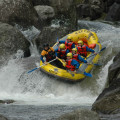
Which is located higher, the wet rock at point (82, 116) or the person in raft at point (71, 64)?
the wet rock at point (82, 116)

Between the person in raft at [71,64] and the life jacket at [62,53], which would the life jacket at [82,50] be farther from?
the person in raft at [71,64]

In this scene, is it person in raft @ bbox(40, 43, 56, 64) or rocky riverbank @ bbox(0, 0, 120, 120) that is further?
rocky riverbank @ bbox(0, 0, 120, 120)

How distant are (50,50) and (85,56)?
1.40m

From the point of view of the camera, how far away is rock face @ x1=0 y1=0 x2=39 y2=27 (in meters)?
13.4

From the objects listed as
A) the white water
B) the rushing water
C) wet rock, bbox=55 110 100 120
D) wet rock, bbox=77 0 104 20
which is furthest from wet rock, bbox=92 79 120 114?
wet rock, bbox=77 0 104 20

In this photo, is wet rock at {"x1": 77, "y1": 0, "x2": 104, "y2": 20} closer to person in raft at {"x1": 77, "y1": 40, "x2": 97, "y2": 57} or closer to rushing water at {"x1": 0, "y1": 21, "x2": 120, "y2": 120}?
rushing water at {"x1": 0, "y1": 21, "x2": 120, "y2": 120}

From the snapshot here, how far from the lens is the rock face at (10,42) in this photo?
11297 millimetres

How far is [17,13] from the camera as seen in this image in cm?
1360

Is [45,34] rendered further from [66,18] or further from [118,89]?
[118,89]

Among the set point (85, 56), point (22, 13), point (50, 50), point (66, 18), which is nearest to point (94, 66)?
point (85, 56)

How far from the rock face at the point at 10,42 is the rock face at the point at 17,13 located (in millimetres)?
1627

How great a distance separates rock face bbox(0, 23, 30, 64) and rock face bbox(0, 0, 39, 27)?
1.63m

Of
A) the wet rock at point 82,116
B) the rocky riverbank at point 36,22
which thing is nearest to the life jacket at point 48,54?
the rocky riverbank at point 36,22

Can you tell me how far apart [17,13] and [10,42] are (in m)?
2.60
